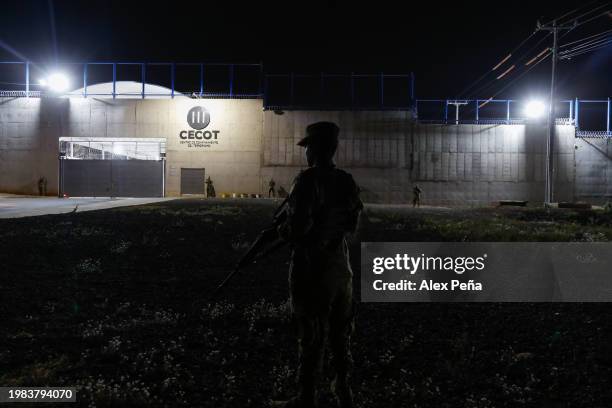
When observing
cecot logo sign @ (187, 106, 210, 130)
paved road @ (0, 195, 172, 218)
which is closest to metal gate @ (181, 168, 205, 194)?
cecot logo sign @ (187, 106, 210, 130)

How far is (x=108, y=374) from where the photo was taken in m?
4.65

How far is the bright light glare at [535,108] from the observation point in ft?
127

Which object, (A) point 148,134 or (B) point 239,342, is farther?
(A) point 148,134

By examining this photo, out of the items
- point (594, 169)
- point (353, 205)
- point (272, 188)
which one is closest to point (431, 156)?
point (272, 188)

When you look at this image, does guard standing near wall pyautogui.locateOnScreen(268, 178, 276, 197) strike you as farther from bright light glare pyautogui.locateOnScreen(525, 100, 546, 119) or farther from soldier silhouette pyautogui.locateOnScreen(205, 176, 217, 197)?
bright light glare pyautogui.locateOnScreen(525, 100, 546, 119)

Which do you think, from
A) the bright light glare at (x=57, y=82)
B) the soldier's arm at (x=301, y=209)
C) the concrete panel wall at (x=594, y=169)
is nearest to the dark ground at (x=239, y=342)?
the soldier's arm at (x=301, y=209)

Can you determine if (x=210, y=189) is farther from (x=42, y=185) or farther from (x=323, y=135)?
(x=323, y=135)

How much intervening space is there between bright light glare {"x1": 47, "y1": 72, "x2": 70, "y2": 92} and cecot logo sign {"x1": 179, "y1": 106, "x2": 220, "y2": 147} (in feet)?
35.8

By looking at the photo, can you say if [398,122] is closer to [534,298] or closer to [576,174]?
[576,174]

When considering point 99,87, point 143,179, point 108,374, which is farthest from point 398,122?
point 108,374

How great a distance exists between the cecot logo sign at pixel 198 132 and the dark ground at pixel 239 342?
29267mm

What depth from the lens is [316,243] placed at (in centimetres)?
338

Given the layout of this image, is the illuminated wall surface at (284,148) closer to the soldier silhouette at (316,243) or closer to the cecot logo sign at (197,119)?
the cecot logo sign at (197,119)

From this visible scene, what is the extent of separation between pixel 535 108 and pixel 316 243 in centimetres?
4106
